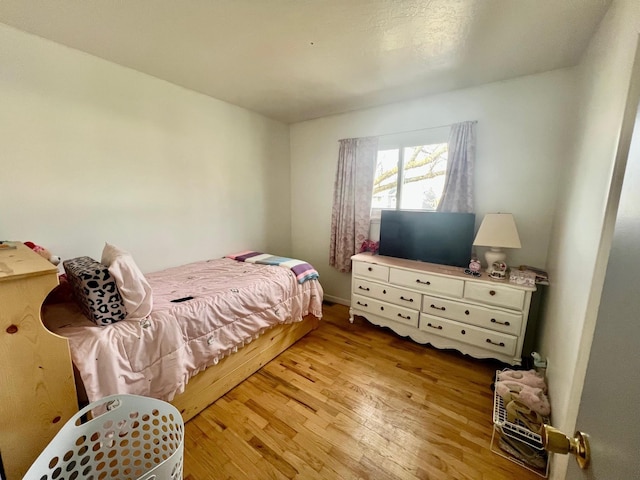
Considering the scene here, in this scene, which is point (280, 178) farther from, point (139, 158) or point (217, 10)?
point (217, 10)

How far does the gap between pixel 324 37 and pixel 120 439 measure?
7.95 ft

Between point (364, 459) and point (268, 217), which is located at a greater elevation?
point (268, 217)

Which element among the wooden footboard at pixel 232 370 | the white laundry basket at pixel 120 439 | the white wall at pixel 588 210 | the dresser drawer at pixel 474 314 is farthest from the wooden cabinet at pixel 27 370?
the dresser drawer at pixel 474 314

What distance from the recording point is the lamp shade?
2.04m

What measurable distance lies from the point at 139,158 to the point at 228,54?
117 cm

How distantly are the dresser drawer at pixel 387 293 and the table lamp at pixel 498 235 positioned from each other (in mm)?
687

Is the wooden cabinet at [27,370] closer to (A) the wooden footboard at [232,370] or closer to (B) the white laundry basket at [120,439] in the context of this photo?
(B) the white laundry basket at [120,439]

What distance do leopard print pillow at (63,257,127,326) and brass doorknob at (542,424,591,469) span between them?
71.1 inches

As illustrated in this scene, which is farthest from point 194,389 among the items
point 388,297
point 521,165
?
point 521,165

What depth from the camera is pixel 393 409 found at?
1745mm

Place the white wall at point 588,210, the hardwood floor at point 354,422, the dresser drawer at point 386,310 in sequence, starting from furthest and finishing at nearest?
1. the dresser drawer at point 386,310
2. the hardwood floor at point 354,422
3. the white wall at point 588,210

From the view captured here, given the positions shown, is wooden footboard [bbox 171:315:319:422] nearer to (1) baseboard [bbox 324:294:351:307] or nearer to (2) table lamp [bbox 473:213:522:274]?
(1) baseboard [bbox 324:294:351:307]

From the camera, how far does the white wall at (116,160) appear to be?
1.67 metres

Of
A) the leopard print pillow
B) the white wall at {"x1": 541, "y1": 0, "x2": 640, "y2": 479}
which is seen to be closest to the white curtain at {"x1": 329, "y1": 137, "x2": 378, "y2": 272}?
the white wall at {"x1": 541, "y1": 0, "x2": 640, "y2": 479}
